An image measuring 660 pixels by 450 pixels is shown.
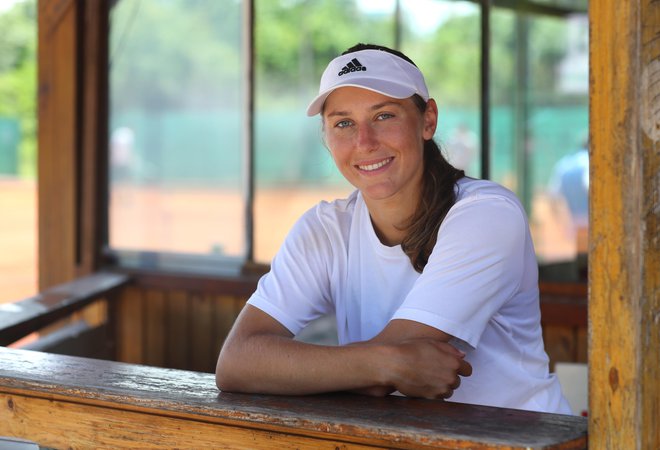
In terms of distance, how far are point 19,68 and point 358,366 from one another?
28.5 meters

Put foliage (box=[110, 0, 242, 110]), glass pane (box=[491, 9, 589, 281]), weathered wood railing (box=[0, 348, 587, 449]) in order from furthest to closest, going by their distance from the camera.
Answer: glass pane (box=[491, 9, 589, 281]), foliage (box=[110, 0, 242, 110]), weathered wood railing (box=[0, 348, 587, 449])

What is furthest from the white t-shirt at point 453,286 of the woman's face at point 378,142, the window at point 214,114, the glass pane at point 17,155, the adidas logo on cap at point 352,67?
the glass pane at point 17,155

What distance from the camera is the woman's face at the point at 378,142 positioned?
89.3 inches

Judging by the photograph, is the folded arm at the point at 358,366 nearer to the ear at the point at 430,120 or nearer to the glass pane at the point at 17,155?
the ear at the point at 430,120

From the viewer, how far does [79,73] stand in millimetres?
4996

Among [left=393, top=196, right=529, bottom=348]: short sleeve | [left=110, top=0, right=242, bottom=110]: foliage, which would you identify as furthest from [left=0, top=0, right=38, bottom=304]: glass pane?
[left=393, top=196, right=529, bottom=348]: short sleeve

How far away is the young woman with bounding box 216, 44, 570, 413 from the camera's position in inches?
78.2

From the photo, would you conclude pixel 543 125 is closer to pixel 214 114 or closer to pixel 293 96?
pixel 293 96

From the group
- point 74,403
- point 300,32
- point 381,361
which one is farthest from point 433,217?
point 300,32

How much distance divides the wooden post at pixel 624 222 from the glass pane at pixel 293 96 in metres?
3.37

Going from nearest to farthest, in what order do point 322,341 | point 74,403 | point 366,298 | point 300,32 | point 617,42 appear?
point 617,42
point 74,403
point 366,298
point 322,341
point 300,32

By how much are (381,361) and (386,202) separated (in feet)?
1.58

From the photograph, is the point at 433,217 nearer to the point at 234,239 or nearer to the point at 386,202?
the point at 386,202

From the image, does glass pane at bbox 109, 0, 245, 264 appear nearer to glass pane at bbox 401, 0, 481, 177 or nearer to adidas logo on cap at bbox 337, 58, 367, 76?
glass pane at bbox 401, 0, 481, 177
